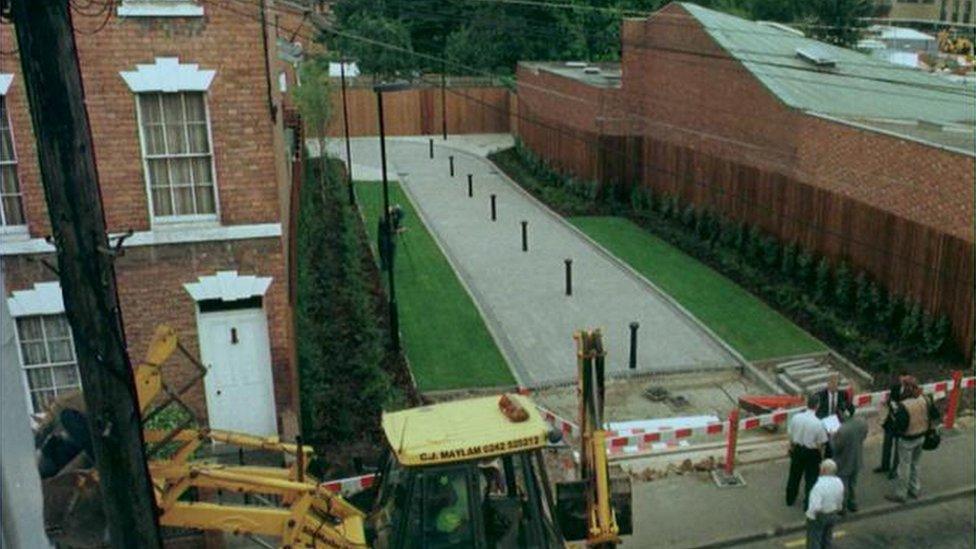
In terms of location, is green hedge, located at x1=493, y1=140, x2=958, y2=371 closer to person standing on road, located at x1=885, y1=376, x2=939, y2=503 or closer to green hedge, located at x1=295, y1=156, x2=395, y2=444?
person standing on road, located at x1=885, y1=376, x2=939, y2=503

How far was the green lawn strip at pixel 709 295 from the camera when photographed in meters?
18.1

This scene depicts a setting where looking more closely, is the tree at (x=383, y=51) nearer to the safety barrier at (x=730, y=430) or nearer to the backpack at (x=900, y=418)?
the safety barrier at (x=730, y=430)

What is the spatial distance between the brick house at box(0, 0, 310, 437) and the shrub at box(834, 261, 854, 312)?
12279 mm

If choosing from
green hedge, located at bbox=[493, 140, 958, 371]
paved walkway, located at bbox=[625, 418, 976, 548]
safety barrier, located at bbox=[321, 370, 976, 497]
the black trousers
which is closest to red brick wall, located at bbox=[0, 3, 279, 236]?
safety barrier, located at bbox=[321, 370, 976, 497]

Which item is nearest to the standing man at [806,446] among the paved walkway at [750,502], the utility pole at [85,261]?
the paved walkway at [750,502]

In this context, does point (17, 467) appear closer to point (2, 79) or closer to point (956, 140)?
point (2, 79)

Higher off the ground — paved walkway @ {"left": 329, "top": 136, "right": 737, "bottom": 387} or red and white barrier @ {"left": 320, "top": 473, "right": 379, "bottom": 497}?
red and white barrier @ {"left": 320, "top": 473, "right": 379, "bottom": 497}

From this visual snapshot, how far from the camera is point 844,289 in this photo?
19156 mm

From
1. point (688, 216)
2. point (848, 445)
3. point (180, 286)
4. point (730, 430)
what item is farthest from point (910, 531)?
point (688, 216)

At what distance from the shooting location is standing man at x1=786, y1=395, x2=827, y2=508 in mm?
11141

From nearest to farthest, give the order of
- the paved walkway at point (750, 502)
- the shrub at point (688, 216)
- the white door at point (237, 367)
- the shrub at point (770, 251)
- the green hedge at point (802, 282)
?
1. the paved walkway at point (750, 502)
2. the white door at point (237, 367)
3. the green hedge at point (802, 282)
4. the shrub at point (770, 251)
5. the shrub at point (688, 216)

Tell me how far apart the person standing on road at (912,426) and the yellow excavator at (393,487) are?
210 inches

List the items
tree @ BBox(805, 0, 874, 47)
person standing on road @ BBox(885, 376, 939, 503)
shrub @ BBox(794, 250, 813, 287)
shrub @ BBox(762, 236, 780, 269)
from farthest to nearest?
tree @ BBox(805, 0, 874, 47)
shrub @ BBox(762, 236, 780, 269)
shrub @ BBox(794, 250, 813, 287)
person standing on road @ BBox(885, 376, 939, 503)

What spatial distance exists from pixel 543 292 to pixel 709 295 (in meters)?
4.05
